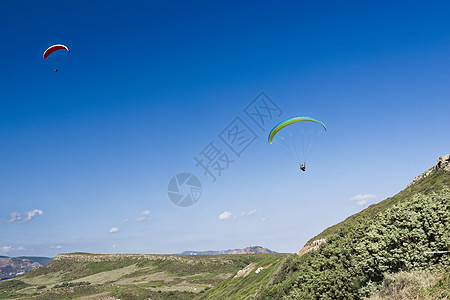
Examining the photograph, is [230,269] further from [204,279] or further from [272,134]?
[272,134]

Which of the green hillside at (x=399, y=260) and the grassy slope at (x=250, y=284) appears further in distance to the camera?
the grassy slope at (x=250, y=284)

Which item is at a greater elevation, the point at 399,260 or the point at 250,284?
the point at 399,260

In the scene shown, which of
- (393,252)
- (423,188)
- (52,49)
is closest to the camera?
(393,252)

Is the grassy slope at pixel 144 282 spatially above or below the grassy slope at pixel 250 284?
below

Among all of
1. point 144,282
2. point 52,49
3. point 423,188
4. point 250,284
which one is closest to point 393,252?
point 423,188

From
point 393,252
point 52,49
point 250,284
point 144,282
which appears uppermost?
point 52,49

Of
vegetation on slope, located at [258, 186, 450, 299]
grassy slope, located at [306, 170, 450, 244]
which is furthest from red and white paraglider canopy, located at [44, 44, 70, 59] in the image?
grassy slope, located at [306, 170, 450, 244]

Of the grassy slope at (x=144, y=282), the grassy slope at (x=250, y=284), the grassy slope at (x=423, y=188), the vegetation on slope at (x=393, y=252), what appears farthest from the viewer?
the grassy slope at (x=144, y=282)

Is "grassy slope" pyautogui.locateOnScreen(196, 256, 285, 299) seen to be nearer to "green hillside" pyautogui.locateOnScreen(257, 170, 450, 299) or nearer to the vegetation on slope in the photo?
the vegetation on slope

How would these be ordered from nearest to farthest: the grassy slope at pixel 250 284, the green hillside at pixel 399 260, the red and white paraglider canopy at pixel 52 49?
the green hillside at pixel 399 260, the red and white paraglider canopy at pixel 52 49, the grassy slope at pixel 250 284

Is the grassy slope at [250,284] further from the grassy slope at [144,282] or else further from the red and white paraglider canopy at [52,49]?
the red and white paraglider canopy at [52,49]

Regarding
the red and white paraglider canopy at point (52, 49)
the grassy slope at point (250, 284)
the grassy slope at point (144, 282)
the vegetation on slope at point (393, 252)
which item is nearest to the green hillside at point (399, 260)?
the vegetation on slope at point (393, 252)

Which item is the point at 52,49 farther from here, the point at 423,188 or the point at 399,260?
the point at 423,188

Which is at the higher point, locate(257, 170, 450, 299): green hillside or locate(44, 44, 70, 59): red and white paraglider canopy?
locate(44, 44, 70, 59): red and white paraglider canopy
